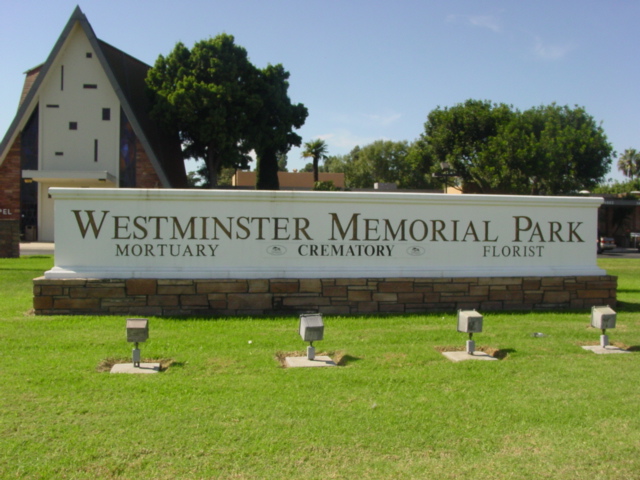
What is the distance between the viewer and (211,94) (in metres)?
33.9

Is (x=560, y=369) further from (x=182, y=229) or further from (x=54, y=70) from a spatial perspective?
(x=54, y=70)

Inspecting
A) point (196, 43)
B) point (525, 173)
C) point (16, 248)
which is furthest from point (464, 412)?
point (196, 43)

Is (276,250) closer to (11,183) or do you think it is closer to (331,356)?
(331,356)

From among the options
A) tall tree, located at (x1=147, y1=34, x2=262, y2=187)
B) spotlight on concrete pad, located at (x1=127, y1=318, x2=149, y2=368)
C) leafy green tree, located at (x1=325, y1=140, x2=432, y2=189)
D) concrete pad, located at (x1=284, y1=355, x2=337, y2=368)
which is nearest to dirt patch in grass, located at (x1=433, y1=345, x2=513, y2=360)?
concrete pad, located at (x1=284, y1=355, x2=337, y2=368)

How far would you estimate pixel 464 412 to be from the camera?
474 centimetres

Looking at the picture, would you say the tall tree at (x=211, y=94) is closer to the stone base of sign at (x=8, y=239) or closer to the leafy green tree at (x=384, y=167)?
the stone base of sign at (x=8, y=239)

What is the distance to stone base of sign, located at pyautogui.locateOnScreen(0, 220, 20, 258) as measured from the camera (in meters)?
19.2

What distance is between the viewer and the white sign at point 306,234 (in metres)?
8.66

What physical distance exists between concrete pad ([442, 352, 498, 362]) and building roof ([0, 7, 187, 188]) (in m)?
29.9

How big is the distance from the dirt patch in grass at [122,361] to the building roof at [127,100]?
29.4 meters

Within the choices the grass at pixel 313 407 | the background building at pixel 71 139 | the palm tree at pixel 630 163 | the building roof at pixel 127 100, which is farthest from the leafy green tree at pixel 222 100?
the palm tree at pixel 630 163

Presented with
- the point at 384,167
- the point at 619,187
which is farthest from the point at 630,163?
the point at 384,167

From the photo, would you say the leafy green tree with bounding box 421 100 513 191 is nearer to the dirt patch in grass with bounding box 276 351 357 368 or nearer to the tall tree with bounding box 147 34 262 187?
the tall tree with bounding box 147 34 262 187

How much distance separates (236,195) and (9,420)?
4942 millimetres
